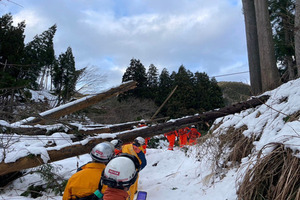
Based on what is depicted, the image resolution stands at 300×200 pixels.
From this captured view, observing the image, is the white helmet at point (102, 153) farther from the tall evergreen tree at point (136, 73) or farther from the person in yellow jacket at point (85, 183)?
the tall evergreen tree at point (136, 73)

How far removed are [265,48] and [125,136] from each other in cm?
435

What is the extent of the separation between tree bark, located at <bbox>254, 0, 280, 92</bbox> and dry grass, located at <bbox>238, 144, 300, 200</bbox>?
3.36 m

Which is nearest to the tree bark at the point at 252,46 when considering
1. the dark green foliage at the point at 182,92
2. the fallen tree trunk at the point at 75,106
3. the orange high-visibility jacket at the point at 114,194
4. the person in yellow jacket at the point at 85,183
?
the fallen tree trunk at the point at 75,106

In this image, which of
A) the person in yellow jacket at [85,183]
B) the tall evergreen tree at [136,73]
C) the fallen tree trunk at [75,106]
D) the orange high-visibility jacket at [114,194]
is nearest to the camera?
the orange high-visibility jacket at [114,194]

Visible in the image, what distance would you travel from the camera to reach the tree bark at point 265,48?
564 centimetres

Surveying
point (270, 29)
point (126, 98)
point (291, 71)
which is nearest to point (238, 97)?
point (291, 71)

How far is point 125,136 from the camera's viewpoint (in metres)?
4.74

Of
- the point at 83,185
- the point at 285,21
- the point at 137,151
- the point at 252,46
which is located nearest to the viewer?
the point at 83,185

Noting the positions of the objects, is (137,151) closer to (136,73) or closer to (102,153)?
(102,153)

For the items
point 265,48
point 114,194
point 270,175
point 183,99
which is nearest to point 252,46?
point 265,48

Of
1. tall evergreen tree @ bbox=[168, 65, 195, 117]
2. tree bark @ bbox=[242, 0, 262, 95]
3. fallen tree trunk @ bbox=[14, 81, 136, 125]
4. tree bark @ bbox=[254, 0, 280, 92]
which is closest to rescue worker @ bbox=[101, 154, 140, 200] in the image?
fallen tree trunk @ bbox=[14, 81, 136, 125]

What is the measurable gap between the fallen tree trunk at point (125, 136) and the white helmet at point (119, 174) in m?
2.28

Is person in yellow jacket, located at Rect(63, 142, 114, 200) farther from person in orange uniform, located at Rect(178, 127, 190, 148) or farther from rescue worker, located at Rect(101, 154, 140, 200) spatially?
person in orange uniform, located at Rect(178, 127, 190, 148)

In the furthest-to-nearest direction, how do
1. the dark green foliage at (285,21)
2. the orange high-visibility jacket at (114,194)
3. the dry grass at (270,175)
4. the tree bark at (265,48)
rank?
the tree bark at (265,48) < the dark green foliage at (285,21) < the dry grass at (270,175) < the orange high-visibility jacket at (114,194)
